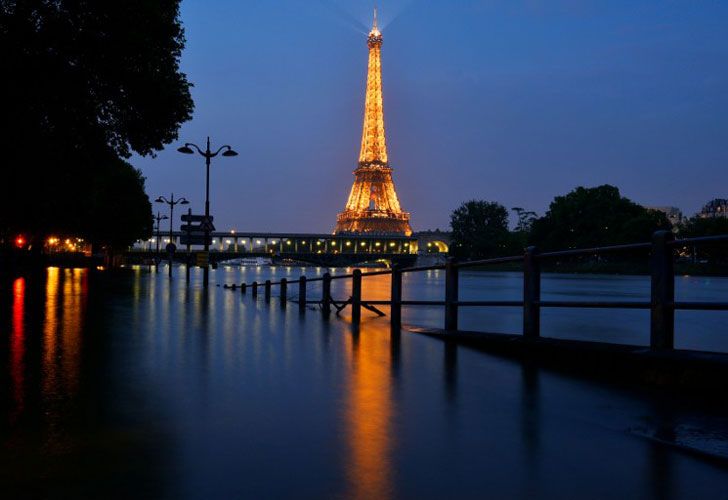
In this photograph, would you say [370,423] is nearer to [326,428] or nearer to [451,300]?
[326,428]

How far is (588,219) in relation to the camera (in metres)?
137

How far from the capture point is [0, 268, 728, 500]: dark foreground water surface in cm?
382

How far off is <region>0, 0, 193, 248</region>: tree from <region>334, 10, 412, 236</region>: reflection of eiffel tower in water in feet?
472

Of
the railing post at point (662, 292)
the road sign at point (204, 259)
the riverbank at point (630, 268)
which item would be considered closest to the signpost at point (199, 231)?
the road sign at point (204, 259)

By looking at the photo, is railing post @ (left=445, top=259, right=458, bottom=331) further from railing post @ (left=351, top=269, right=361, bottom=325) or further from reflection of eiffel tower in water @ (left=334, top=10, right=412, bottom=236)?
reflection of eiffel tower in water @ (left=334, top=10, right=412, bottom=236)

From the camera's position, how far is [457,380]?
24.3 ft

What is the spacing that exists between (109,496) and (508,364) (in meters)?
5.77

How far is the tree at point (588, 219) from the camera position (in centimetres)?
13562

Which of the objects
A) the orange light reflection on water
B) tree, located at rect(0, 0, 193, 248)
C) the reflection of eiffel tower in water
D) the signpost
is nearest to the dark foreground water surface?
the orange light reflection on water

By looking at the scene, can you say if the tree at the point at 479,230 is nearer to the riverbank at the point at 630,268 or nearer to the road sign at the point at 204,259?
the riverbank at the point at 630,268

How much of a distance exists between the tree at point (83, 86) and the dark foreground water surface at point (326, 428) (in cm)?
1346

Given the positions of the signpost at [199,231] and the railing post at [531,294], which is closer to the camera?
the railing post at [531,294]

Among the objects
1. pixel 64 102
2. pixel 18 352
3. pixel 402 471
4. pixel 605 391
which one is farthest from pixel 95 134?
pixel 402 471

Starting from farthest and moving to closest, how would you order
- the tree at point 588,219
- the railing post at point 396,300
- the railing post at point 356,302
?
the tree at point 588,219 → the railing post at point 356,302 → the railing post at point 396,300
